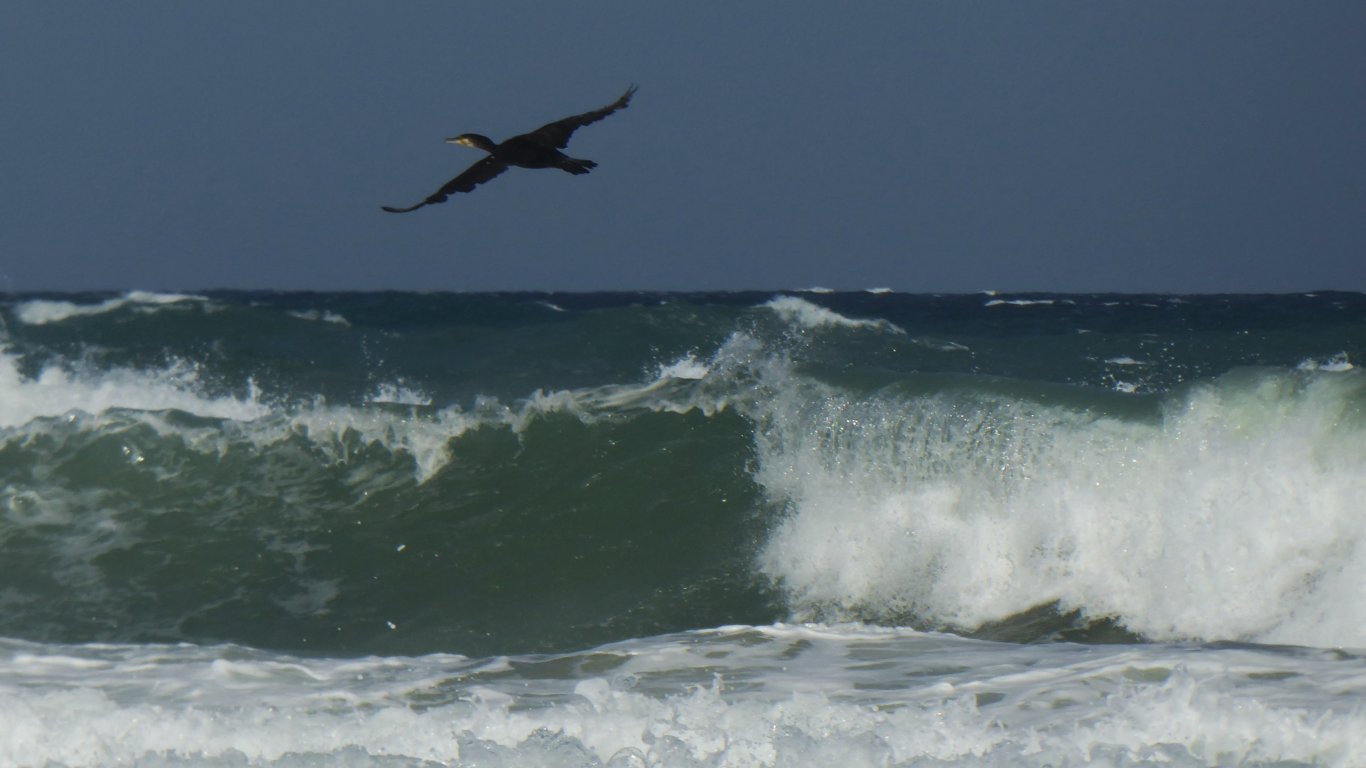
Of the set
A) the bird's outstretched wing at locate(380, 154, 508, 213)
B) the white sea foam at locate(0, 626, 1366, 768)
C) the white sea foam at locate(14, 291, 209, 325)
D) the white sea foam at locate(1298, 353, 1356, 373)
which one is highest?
the bird's outstretched wing at locate(380, 154, 508, 213)

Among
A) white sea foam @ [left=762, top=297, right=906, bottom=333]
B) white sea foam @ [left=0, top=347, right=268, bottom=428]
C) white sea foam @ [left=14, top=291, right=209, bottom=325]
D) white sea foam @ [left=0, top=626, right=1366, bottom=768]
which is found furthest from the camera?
white sea foam @ [left=14, top=291, right=209, bottom=325]

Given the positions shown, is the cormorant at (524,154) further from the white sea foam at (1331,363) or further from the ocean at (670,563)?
the white sea foam at (1331,363)

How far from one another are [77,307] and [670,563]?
8.86 metres

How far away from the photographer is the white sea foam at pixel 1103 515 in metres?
6.11

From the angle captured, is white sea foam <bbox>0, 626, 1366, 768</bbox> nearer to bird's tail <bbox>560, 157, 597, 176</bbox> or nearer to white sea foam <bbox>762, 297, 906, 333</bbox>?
bird's tail <bbox>560, 157, 597, 176</bbox>

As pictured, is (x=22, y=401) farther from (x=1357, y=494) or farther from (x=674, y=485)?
(x=1357, y=494)

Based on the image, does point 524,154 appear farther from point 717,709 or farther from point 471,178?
point 717,709

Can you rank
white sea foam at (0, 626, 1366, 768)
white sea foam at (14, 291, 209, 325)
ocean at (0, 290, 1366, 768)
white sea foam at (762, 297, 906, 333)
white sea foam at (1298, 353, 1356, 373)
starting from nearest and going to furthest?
1. white sea foam at (0, 626, 1366, 768)
2. ocean at (0, 290, 1366, 768)
3. white sea foam at (762, 297, 906, 333)
4. white sea foam at (1298, 353, 1356, 373)
5. white sea foam at (14, 291, 209, 325)

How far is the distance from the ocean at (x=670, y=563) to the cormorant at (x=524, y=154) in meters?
2.03

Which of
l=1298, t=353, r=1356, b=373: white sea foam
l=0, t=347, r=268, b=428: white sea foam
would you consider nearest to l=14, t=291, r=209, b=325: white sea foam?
l=0, t=347, r=268, b=428: white sea foam

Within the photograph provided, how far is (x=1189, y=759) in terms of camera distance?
3641 mm

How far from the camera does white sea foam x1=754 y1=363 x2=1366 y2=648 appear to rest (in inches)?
241

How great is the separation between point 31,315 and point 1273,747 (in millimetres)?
12226

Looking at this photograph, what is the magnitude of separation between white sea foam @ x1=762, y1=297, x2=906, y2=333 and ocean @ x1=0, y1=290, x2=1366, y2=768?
2.86ft
